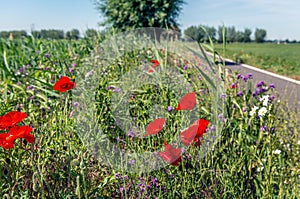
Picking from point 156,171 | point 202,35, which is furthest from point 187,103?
point 202,35

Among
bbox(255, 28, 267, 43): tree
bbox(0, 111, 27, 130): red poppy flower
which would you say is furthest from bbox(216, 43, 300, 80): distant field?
bbox(255, 28, 267, 43): tree

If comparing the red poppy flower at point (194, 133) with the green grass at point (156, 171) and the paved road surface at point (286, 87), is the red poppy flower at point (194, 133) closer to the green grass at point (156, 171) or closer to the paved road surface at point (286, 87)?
the green grass at point (156, 171)

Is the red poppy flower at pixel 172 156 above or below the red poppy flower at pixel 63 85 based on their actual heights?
below

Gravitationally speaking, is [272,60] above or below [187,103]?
below

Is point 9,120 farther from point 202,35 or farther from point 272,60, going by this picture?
point 272,60

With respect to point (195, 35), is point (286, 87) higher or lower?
lower

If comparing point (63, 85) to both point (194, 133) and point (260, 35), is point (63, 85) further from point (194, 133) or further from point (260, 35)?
point (260, 35)

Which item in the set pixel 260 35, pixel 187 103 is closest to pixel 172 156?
pixel 187 103

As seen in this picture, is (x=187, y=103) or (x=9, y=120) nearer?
(x=9, y=120)

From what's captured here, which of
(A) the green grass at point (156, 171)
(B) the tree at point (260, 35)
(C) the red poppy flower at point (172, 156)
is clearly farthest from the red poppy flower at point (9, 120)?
(B) the tree at point (260, 35)

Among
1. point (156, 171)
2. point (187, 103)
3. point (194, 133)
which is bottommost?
point (156, 171)

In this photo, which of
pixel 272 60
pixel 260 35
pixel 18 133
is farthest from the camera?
pixel 260 35

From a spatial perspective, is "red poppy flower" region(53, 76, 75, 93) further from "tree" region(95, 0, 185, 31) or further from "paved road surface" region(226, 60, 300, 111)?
"tree" region(95, 0, 185, 31)

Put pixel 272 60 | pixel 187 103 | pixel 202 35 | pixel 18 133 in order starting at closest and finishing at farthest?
pixel 18 133
pixel 187 103
pixel 202 35
pixel 272 60
